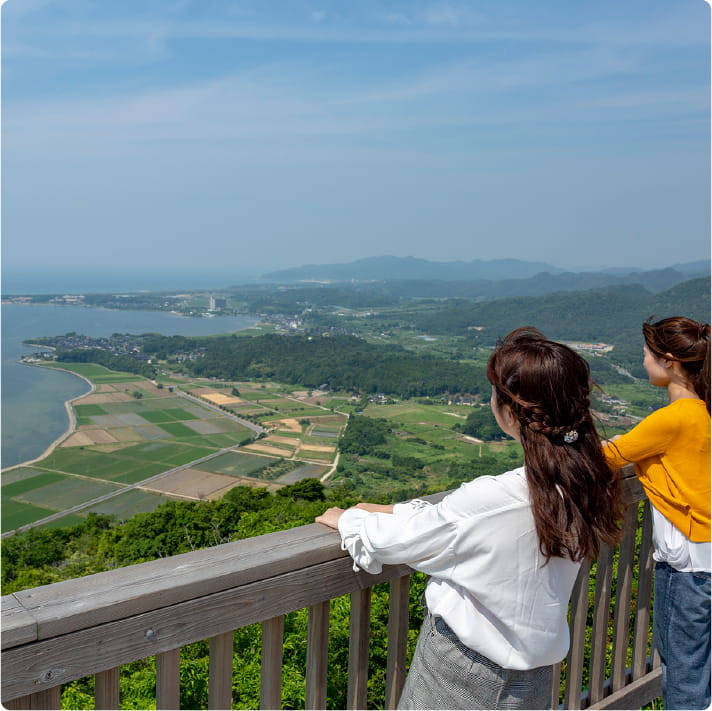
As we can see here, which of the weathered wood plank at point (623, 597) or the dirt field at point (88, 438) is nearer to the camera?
the weathered wood plank at point (623, 597)

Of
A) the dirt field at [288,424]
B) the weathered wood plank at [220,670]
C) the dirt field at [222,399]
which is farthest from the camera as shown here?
the dirt field at [222,399]

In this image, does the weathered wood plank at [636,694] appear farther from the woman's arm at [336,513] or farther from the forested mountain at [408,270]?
the forested mountain at [408,270]

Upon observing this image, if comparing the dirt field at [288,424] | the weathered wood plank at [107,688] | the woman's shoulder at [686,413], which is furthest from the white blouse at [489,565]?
the dirt field at [288,424]

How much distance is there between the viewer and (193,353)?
66.6m

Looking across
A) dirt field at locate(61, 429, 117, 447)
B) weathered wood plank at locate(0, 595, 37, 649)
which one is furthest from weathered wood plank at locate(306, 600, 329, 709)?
dirt field at locate(61, 429, 117, 447)

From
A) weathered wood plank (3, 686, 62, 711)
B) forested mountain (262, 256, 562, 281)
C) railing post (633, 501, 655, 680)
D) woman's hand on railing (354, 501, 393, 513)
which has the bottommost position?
railing post (633, 501, 655, 680)

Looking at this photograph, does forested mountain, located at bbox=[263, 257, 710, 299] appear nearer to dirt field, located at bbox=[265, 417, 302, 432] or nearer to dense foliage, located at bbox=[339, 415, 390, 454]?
dense foliage, located at bbox=[339, 415, 390, 454]

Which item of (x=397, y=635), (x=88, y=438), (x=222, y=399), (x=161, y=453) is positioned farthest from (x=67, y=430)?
(x=397, y=635)

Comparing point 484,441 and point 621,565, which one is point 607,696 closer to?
point 621,565

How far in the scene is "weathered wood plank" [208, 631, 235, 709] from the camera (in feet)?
4.04

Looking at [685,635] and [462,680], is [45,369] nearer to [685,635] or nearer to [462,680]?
[685,635]

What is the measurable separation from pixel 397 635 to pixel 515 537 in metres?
0.45

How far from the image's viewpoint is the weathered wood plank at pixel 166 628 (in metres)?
1.00

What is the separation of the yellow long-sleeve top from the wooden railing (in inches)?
30.6
